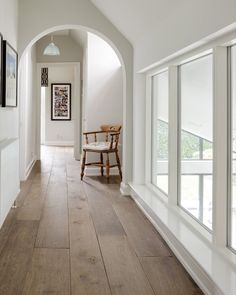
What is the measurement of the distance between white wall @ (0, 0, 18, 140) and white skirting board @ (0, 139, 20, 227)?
180mm

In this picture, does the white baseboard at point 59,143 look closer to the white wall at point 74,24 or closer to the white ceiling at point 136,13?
the white wall at point 74,24

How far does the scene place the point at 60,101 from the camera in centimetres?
1294

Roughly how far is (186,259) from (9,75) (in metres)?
2.55

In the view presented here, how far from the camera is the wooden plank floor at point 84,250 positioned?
2.45m

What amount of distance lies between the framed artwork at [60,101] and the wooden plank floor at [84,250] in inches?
317

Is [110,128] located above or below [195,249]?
above

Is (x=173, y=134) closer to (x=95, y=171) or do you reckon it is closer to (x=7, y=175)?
(x=7, y=175)

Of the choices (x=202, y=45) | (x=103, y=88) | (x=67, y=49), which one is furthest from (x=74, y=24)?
(x=67, y=49)

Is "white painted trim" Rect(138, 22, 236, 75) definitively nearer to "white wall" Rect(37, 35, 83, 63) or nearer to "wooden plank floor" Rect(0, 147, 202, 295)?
"wooden plank floor" Rect(0, 147, 202, 295)

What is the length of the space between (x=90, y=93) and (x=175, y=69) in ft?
10.6

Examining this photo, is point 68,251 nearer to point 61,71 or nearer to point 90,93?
point 90,93

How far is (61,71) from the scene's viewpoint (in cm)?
1286

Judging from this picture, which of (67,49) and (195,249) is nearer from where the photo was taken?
(195,249)

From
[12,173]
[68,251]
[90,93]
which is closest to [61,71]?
[90,93]
